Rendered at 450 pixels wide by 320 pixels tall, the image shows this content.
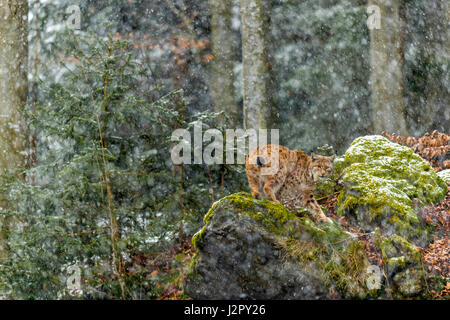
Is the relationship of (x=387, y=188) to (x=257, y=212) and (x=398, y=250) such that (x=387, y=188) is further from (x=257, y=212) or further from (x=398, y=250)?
(x=257, y=212)

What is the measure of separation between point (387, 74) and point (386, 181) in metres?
4.99

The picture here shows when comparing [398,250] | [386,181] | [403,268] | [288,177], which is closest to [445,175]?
[386,181]

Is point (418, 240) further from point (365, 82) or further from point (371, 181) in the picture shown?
point (365, 82)

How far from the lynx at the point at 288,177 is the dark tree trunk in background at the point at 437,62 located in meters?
6.91

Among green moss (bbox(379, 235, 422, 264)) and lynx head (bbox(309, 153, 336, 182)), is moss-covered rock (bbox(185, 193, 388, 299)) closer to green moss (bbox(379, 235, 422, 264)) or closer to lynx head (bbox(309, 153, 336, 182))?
green moss (bbox(379, 235, 422, 264))

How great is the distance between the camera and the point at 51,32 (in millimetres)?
10312

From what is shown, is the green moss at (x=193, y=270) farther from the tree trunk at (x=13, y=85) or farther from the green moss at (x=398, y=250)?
the tree trunk at (x=13, y=85)

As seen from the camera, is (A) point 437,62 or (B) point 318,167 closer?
(B) point 318,167

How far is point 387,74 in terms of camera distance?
31.8 feet

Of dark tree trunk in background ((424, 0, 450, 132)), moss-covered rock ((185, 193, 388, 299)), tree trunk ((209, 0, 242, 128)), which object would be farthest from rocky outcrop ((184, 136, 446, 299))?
dark tree trunk in background ((424, 0, 450, 132))

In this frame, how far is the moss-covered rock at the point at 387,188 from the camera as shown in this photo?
5.02 m

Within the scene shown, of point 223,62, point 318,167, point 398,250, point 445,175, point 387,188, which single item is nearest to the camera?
point 398,250

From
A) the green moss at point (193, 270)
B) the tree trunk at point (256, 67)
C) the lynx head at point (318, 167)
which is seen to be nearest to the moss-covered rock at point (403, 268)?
the lynx head at point (318, 167)
